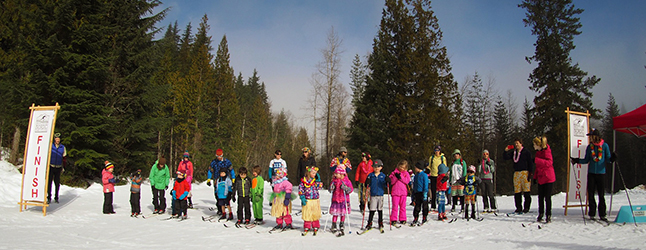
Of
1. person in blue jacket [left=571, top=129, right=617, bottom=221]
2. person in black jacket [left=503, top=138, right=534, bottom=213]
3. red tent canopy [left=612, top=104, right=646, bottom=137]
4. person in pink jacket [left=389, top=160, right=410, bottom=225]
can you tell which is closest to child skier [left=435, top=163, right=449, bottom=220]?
person in pink jacket [left=389, top=160, right=410, bottom=225]

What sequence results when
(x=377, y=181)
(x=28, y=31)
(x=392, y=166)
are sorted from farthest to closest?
1. (x=392, y=166)
2. (x=28, y=31)
3. (x=377, y=181)

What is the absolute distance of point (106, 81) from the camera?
20.1 meters

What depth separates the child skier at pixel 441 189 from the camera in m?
9.96

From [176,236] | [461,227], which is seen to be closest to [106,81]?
[176,236]

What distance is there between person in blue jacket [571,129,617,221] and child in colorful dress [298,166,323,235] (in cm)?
659

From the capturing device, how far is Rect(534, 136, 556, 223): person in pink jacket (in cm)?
865

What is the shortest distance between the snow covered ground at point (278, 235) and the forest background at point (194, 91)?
9.75 metres

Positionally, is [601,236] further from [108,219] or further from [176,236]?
[108,219]

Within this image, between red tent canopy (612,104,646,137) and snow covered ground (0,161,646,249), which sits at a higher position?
red tent canopy (612,104,646,137)

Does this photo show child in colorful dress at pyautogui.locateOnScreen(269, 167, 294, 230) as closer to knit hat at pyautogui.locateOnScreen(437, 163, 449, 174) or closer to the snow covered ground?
the snow covered ground

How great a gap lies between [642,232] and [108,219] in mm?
12549

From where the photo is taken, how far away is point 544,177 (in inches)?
347

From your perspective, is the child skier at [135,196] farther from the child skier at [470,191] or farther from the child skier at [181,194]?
the child skier at [470,191]

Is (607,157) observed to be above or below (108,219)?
above
